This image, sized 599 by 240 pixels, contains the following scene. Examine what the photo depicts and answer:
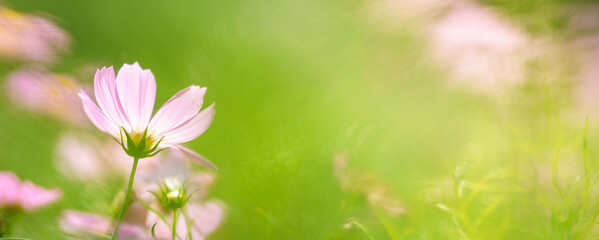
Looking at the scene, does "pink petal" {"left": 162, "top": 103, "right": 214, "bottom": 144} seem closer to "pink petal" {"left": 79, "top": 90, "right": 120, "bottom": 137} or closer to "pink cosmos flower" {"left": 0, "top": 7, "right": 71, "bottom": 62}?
"pink petal" {"left": 79, "top": 90, "right": 120, "bottom": 137}

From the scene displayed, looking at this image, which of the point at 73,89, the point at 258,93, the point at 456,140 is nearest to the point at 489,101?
the point at 456,140

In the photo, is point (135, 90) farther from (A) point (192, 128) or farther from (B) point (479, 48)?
(B) point (479, 48)

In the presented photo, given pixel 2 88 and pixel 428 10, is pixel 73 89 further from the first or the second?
pixel 428 10

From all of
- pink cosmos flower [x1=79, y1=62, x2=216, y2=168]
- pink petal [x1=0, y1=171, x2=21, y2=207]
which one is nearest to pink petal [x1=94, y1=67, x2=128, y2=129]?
pink cosmos flower [x1=79, y1=62, x2=216, y2=168]

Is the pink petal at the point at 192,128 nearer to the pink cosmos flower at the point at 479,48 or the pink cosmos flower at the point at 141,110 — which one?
the pink cosmos flower at the point at 141,110

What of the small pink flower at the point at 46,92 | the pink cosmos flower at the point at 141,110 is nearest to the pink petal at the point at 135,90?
the pink cosmos flower at the point at 141,110

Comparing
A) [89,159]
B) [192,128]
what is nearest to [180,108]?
[192,128]
